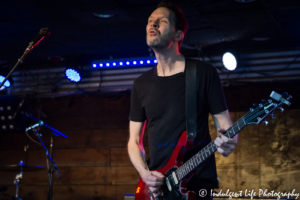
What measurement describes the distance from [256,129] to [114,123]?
2.71 m

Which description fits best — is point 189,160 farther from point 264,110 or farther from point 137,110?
point 137,110

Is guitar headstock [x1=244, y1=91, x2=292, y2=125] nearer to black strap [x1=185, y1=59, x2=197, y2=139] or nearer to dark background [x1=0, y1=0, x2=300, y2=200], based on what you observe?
black strap [x1=185, y1=59, x2=197, y2=139]

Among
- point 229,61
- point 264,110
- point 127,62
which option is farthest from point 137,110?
point 127,62

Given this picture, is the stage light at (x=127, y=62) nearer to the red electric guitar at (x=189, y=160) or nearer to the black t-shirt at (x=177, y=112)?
the black t-shirt at (x=177, y=112)

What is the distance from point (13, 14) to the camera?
4.38 m

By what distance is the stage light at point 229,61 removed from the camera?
5.61 metres

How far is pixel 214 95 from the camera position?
235cm

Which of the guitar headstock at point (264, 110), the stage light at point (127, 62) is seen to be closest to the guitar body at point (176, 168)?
the guitar headstock at point (264, 110)

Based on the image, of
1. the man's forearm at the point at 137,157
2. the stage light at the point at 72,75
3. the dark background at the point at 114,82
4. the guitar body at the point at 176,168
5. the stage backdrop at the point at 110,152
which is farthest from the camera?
the stage light at the point at 72,75

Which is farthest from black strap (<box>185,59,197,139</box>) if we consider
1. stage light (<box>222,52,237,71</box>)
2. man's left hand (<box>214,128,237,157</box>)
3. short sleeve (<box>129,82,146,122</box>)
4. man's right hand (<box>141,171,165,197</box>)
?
stage light (<box>222,52,237,71</box>)

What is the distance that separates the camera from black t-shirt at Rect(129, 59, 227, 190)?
2.29 meters

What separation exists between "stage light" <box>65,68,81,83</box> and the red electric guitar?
4.33 meters

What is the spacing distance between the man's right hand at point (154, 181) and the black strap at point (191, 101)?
14.2 inches

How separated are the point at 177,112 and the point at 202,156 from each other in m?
0.42
